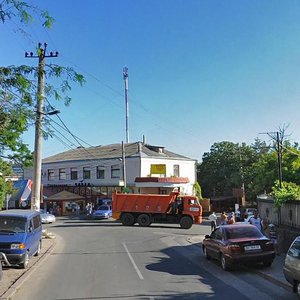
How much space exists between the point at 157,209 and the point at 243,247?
83.7ft

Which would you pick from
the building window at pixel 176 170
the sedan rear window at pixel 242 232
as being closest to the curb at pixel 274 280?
the sedan rear window at pixel 242 232

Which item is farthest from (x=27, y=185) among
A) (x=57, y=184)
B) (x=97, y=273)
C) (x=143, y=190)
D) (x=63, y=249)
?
(x=97, y=273)

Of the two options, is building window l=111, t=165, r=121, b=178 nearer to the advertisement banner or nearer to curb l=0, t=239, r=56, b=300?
the advertisement banner

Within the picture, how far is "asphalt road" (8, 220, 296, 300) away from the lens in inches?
448

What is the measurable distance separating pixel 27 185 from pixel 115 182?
11227 millimetres

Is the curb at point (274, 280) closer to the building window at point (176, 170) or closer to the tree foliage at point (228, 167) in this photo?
the building window at point (176, 170)

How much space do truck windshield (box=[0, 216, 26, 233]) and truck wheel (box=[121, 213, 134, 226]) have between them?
24667 mm

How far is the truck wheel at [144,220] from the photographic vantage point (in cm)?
4050

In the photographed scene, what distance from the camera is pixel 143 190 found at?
5900cm

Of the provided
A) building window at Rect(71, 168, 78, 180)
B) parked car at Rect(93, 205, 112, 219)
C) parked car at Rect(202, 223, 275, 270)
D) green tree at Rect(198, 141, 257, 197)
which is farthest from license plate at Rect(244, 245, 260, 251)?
green tree at Rect(198, 141, 257, 197)

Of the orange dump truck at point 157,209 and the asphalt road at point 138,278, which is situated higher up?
the orange dump truck at point 157,209

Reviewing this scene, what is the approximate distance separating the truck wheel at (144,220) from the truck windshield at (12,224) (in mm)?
24285

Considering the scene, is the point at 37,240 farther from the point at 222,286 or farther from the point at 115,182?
the point at 115,182

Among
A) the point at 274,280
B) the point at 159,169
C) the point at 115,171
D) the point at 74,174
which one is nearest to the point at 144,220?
the point at 159,169
